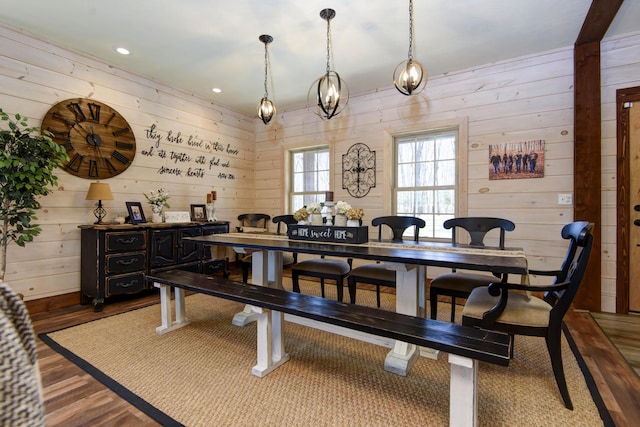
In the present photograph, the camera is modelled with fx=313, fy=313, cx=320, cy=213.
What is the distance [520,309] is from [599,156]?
2.30 metres

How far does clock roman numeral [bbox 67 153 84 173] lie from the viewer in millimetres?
3250

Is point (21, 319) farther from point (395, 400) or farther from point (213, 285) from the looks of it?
point (213, 285)

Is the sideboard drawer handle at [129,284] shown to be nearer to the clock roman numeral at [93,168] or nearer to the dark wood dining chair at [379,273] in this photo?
the clock roman numeral at [93,168]

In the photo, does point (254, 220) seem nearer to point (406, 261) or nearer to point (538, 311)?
point (406, 261)

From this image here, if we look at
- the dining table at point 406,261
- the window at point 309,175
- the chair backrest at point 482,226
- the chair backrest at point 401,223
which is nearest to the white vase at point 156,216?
the dining table at point 406,261

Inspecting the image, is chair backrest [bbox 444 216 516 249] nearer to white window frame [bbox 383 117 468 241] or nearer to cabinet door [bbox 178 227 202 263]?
white window frame [bbox 383 117 468 241]

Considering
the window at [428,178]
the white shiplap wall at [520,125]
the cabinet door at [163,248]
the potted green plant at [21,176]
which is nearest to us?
the potted green plant at [21,176]

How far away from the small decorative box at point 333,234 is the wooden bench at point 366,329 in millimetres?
632

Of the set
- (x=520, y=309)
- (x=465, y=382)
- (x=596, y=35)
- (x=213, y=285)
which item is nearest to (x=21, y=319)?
(x=465, y=382)

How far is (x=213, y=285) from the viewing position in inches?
94.0

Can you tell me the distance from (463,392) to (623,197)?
9.72 ft

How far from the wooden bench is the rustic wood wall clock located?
167 cm

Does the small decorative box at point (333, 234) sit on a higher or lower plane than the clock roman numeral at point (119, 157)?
lower

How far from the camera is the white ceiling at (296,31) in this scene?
2613mm
